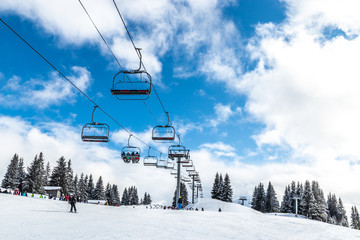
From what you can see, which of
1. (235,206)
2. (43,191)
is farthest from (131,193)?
(235,206)

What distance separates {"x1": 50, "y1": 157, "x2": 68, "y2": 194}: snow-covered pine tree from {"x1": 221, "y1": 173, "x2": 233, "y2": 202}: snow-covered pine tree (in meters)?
51.1

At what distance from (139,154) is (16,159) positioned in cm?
7309

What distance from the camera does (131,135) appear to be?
101 ft

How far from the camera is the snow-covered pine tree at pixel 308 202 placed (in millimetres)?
90562

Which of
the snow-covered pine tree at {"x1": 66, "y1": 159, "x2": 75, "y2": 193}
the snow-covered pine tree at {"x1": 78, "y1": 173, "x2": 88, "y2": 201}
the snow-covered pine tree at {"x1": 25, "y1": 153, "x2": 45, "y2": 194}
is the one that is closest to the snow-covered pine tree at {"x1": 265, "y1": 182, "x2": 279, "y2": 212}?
the snow-covered pine tree at {"x1": 78, "y1": 173, "x2": 88, "y2": 201}

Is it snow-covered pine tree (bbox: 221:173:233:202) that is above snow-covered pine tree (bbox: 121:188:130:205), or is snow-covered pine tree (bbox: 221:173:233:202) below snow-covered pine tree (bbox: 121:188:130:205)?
above

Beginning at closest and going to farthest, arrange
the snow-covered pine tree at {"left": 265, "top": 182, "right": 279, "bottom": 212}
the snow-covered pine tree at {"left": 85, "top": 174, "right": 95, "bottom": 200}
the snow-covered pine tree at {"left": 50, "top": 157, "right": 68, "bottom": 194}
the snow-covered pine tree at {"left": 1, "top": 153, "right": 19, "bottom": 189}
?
the snow-covered pine tree at {"left": 50, "top": 157, "right": 68, "bottom": 194} < the snow-covered pine tree at {"left": 1, "top": 153, "right": 19, "bottom": 189} < the snow-covered pine tree at {"left": 85, "top": 174, "right": 95, "bottom": 200} < the snow-covered pine tree at {"left": 265, "top": 182, "right": 279, "bottom": 212}

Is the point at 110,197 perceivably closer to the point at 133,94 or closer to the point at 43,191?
the point at 43,191

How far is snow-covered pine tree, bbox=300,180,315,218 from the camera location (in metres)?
90.6

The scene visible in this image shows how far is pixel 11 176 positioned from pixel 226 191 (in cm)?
6810

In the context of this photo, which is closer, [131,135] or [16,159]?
[131,135]

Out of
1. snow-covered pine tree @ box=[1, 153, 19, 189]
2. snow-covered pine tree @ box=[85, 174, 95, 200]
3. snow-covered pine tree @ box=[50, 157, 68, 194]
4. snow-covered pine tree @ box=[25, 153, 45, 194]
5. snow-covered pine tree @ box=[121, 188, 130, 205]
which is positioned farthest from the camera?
snow-covered pine tree @ box=[121, 188, 130, 205]

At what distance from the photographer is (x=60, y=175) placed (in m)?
79.6

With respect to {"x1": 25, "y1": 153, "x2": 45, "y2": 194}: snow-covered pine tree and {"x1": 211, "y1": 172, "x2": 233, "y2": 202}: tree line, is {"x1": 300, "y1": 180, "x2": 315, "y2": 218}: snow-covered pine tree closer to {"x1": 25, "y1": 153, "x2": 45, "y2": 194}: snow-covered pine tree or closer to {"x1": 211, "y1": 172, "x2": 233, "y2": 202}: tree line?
{"x1": 211, "y1": 172, "x2": 233, "y2": 202}: tree line
